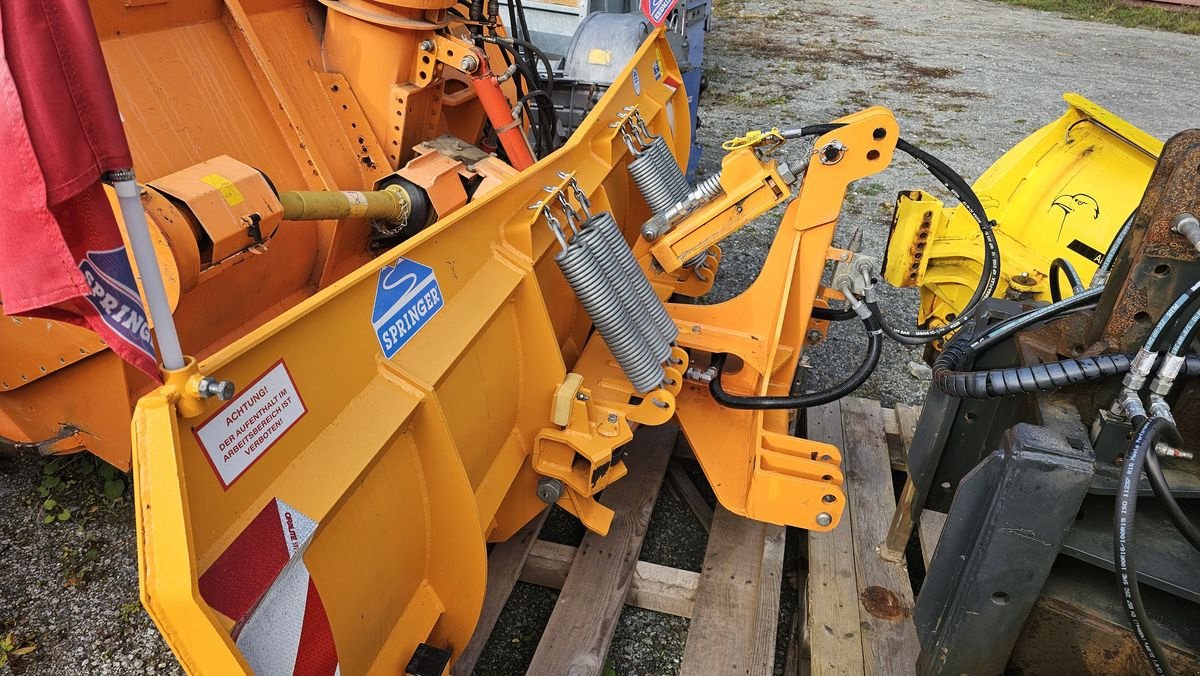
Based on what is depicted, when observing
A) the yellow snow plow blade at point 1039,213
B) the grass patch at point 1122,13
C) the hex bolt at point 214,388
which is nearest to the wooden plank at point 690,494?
the yellow snow plow blade at point 1039,213

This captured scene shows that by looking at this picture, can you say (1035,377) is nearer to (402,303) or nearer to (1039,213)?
(402,303)

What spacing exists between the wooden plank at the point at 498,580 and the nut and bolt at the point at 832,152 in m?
1.59

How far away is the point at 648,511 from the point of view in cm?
286

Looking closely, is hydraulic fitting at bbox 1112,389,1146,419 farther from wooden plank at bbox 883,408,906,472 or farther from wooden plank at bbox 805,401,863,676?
wooden plank at bbox 883,408,906,472

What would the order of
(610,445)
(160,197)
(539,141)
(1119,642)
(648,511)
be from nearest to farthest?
(1119,642) < (160,197) < (610,445) < (648,511) < (539,141)

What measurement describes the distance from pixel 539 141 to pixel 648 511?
7.87ft

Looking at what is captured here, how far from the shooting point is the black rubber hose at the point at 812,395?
2.48 m

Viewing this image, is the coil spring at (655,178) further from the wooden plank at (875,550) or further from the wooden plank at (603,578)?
the wooden plank at (875,550)

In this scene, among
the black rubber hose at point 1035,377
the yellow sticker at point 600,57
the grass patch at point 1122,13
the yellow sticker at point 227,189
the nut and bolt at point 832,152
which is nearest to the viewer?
the black rubber hose at point 1035,377

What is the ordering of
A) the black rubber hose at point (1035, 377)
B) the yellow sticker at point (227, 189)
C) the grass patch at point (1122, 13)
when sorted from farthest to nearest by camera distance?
the grass patch at point (1122, 13) → the yellow sticker at point (227, 189) → the black rubber hose at point (1035, 377)

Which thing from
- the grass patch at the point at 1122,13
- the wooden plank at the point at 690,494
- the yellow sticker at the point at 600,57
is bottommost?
the wooden plank at the point at 690,494

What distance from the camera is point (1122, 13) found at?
15039 mm

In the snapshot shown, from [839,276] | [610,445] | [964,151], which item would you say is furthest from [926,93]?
[610,445]

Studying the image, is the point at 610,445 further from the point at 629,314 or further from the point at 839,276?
the point at 839,276
